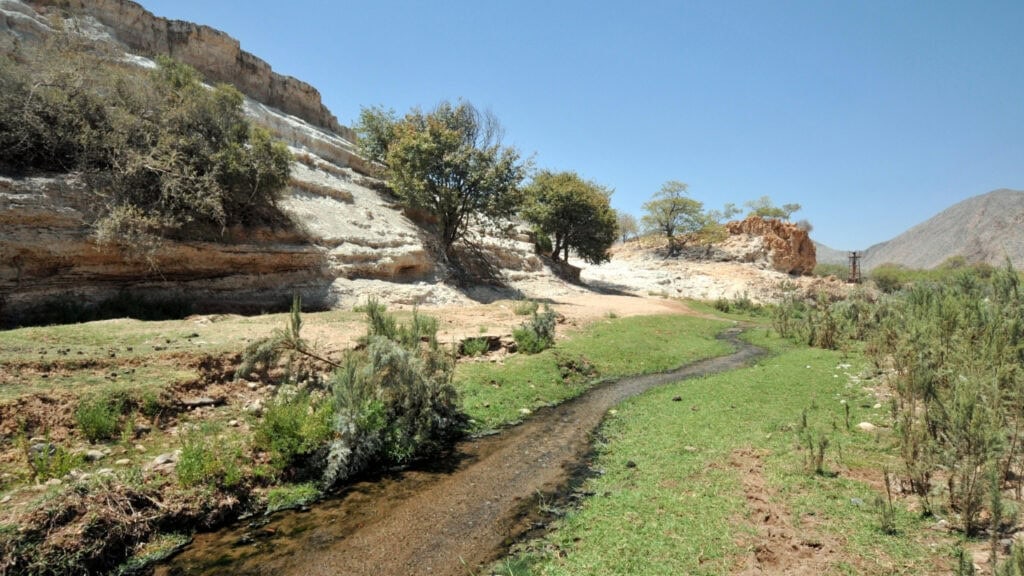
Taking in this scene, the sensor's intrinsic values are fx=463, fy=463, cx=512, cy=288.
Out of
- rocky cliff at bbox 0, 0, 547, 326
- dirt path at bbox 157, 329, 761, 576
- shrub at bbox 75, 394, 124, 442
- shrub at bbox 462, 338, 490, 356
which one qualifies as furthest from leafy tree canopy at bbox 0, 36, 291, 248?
dirt path at bbox 157, 329, 761, 576

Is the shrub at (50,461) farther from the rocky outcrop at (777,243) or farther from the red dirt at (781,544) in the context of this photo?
the rocky outcrop at (777,243)

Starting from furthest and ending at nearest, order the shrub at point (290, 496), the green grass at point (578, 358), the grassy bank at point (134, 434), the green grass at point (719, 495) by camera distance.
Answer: the green grass at point (578, 358) → the shrub at point (290, 496) → the grassy bank at point (134, 434) → the green grass at point (719, 495)

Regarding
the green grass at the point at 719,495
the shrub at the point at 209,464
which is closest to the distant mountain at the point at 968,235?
the green grass at the point at 719,495

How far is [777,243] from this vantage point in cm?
5125

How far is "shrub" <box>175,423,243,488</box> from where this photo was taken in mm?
6566

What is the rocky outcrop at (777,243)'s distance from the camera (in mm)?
51031

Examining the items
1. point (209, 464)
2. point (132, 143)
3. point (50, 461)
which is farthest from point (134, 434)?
point (132, 143)

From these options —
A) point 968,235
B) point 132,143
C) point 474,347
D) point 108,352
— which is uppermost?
point 968,235

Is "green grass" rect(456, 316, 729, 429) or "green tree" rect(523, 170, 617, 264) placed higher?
"green tree" rect(523, 170, 617, 264)

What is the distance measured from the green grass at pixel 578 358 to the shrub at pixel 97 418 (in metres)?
6.33

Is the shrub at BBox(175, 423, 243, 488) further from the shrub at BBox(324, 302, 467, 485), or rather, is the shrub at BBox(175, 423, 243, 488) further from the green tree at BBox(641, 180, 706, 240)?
the green tree at BBox(641, 180, 706, 240)

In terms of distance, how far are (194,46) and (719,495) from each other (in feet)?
118

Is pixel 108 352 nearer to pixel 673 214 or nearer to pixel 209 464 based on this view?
pixel 209 464

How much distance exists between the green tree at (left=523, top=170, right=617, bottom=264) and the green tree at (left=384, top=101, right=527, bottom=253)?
419 inches
